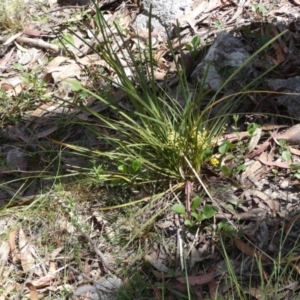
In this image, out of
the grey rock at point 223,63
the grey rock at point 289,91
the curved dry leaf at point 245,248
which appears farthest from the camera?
the grey rock at point 223,63

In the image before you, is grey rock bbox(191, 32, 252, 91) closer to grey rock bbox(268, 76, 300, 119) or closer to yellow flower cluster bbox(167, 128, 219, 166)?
grey rock bbox(268, 76, 300, 119)

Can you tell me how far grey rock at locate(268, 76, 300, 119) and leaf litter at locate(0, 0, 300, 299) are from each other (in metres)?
0.08

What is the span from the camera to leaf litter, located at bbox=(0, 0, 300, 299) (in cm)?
293

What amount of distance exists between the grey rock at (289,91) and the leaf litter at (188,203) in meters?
0.08

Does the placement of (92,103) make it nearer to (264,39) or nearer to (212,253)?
(264,39)

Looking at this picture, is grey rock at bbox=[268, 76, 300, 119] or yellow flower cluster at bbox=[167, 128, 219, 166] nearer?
yellow flower cluster at bbox=[167, 128, 219, 166]

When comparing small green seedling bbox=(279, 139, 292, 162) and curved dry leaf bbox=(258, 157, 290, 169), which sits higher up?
small green seedling bbox=(279, 139, 292, 162)

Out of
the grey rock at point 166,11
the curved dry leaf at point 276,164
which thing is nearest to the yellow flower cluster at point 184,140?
the curved dry leaf at point 276,164

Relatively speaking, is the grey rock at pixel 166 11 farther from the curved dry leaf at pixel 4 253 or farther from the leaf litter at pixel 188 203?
the curved dry leaf at pixel 4 253

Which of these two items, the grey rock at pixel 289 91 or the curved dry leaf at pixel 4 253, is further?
the grey rock at pixel 289 91

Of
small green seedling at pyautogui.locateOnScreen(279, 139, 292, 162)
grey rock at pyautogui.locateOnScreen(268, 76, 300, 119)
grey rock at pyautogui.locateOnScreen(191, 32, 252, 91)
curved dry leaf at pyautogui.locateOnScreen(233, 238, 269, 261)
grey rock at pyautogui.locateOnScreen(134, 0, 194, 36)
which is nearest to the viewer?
curved dry leaf at pyautogui.locateOnScreen(233, 238, 269, 261)

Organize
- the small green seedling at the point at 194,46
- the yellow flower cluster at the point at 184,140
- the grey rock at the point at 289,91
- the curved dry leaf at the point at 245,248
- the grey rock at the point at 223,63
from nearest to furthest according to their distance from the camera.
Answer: the curved dry leaf at the point at 245,248 → the yellow flower cluster at the point at 184,140 → the grey rock at the point at 289,91 → the grey rock at the point at 223,63 → the small green seedling at the point at 194,46

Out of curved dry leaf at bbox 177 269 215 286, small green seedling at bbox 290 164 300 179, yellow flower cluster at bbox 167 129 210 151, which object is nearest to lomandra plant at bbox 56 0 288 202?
yellow flower cluster at bbox 167 129 210 151

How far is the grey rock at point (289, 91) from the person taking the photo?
11.4 ft
